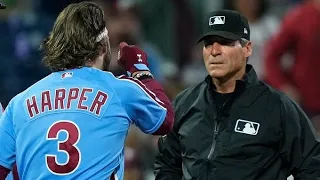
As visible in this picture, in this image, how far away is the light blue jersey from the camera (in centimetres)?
445

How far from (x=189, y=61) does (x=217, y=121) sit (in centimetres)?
592

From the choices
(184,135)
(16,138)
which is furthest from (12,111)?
(184,135)

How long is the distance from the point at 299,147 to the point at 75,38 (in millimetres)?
1326

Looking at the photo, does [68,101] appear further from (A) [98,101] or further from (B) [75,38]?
(B) [75,38]

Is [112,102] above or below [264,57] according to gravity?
above

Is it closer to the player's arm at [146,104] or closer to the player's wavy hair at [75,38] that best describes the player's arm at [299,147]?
the player's arm at [146,104]

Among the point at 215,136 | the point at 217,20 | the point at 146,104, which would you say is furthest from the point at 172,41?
the point at 146,104

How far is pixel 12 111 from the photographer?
181 inches

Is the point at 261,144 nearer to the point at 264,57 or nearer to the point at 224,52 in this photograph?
the point at 224,52

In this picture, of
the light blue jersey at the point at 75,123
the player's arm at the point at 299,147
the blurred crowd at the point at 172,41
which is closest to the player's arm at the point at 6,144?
the light blue jersey at the point at 75,123

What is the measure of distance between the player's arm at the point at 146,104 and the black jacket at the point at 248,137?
0.42 m

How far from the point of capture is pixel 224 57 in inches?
200

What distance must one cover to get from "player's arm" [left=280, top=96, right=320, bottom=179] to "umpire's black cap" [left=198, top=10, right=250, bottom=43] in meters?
0.53

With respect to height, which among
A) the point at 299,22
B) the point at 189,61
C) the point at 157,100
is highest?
the point at 157,100
